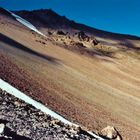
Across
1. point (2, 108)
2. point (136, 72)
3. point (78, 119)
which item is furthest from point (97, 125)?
point (136, 72)

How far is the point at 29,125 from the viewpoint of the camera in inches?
569

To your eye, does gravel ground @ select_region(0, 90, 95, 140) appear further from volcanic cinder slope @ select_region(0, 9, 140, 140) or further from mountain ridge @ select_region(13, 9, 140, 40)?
mountain ridge @ select_region(13, 9, 140, 40)

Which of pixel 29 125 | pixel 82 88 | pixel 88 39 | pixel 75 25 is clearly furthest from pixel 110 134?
pixel 75 25

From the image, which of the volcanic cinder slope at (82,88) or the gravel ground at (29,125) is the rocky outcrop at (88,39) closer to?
the volcanic cinder slope at (82,88)

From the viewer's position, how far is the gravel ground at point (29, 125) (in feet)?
43.2

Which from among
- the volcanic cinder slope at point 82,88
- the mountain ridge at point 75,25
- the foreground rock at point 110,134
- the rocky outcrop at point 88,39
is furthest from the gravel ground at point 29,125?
the mountain ridge at point 75,25

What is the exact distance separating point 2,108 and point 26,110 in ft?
5.32

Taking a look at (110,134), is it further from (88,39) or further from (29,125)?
(88,39)

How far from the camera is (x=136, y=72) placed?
194 feet

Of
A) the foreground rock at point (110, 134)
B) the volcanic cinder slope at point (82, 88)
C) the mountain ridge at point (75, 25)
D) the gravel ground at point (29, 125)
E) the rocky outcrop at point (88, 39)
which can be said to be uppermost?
the mountain ridge at point (75, 25)

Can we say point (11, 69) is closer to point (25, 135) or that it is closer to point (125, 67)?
point (25, 135)

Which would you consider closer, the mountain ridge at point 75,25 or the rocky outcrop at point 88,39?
the rocky outcrop at point 88,39

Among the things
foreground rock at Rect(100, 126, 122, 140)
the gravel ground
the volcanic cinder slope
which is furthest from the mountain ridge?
the gravel ground

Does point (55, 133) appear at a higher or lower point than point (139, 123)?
higher
